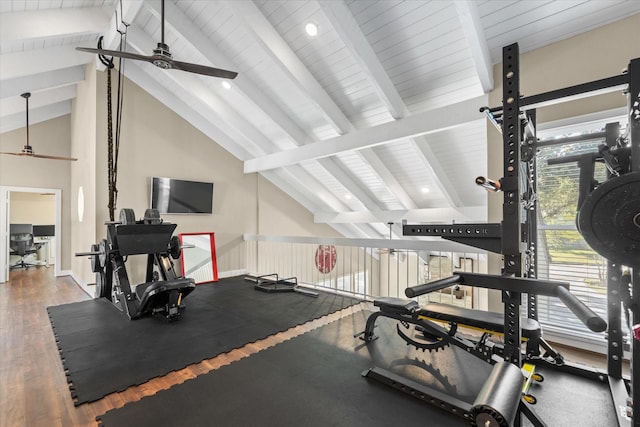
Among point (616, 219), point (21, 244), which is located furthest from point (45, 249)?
point (616, 219)

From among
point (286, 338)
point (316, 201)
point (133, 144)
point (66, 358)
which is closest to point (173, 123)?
point (133, 144)

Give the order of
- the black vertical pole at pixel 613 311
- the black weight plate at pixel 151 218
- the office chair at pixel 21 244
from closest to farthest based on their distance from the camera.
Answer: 1. the black vertical pole at pixel 613 311
2. the black weight plate at pixel 151 218
3. the office chair at pixel 21 244

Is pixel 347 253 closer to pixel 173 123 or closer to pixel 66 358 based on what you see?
pixel 173 123

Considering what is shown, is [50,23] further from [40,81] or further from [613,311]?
[613,311]

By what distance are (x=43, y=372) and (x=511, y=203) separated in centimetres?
350

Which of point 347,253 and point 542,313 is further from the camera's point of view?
point 347,253

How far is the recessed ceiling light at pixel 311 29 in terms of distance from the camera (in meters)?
3.34

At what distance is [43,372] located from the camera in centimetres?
232

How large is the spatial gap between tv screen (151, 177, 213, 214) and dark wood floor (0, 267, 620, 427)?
2.14m

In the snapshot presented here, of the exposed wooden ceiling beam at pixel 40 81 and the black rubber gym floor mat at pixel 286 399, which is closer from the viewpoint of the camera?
the black rubber gym floor mat at pixel 286 399

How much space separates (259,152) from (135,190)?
2323mm

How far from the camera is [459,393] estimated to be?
75.7 inches

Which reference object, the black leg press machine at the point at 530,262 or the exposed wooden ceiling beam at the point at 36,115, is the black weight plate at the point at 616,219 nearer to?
the black leg press machine at the point at 530,262

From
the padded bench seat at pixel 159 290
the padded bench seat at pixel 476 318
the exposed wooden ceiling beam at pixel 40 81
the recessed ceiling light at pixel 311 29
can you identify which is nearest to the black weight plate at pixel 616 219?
the padded bench seat at pixel 476 318
